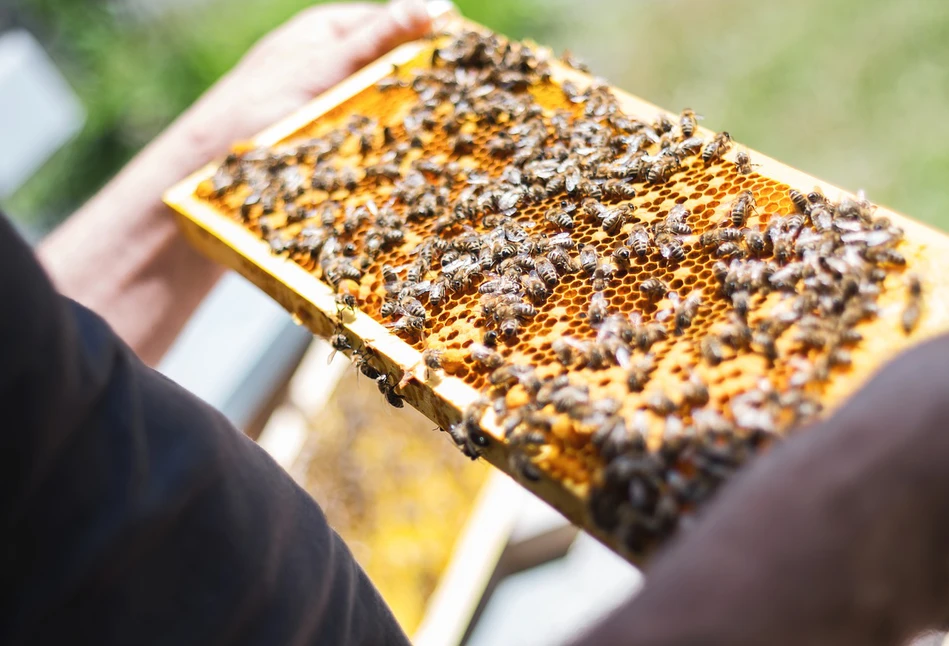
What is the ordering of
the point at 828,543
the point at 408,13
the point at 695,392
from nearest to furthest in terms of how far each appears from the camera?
the point at 828,543 < the point at 695,392 < the point at 408,13

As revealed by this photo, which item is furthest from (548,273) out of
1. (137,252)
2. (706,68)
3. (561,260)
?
(706,68)

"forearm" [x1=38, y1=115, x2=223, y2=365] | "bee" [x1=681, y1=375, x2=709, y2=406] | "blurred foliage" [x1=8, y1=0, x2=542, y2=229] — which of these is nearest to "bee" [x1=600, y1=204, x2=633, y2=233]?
"bee" [x1=681, y1=375, x2=709, y2=406]

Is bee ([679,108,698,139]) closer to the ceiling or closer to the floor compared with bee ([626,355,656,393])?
closer to the ceiling

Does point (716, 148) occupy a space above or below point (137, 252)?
above

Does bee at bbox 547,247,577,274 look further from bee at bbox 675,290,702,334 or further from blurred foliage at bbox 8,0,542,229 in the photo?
blurred foliage at bbox 8,0,542,229

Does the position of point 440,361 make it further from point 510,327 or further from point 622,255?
point 622,255

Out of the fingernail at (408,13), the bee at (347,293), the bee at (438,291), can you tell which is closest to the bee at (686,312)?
the bee at (438,291)

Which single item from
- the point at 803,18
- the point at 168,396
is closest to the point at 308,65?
the point at 168,396
